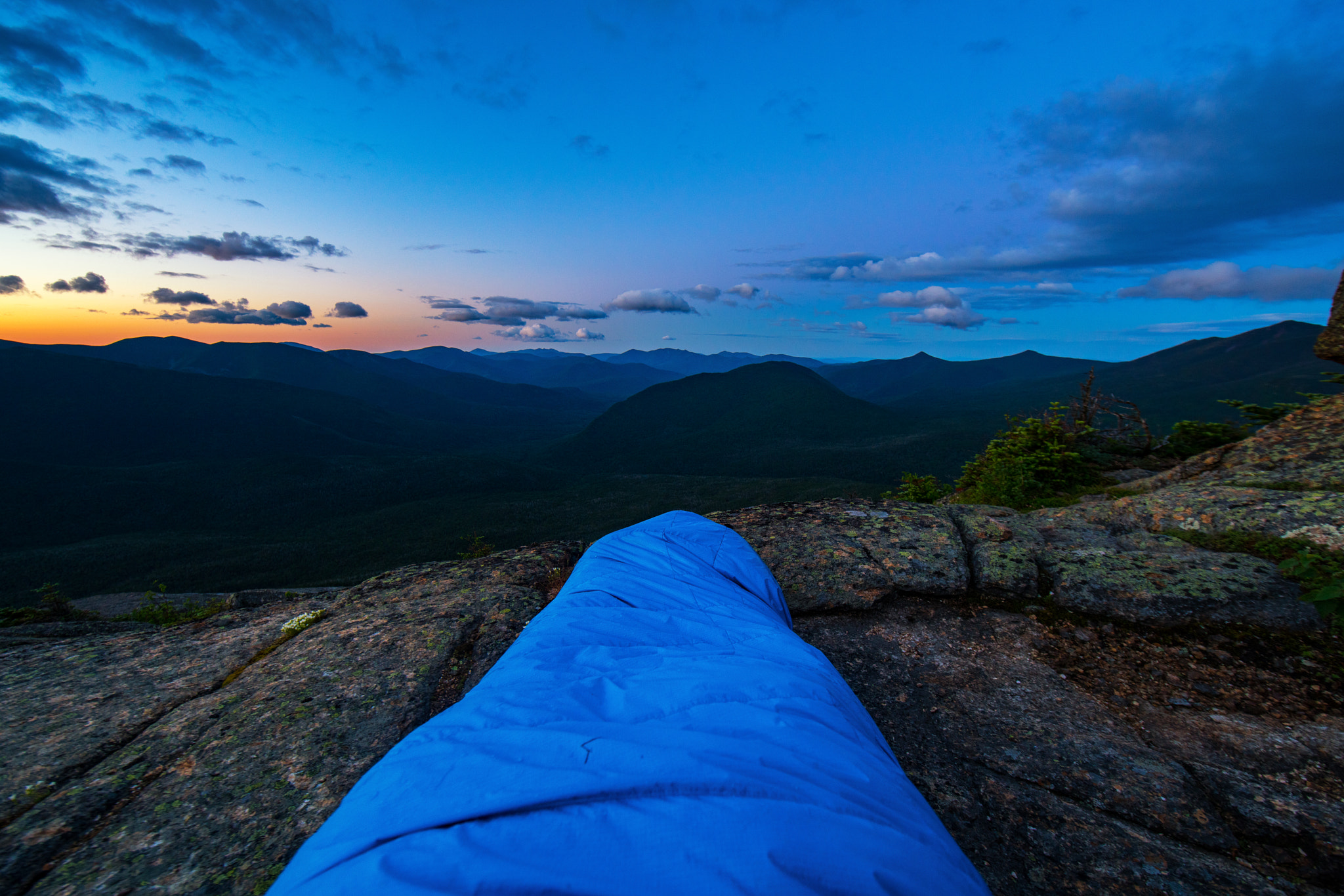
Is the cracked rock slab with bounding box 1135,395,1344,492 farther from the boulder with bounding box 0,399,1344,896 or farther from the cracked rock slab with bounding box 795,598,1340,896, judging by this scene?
the cracked rock slab with bounding box 795,598,1340,896

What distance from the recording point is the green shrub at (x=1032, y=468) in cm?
852

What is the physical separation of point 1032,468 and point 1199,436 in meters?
3.64

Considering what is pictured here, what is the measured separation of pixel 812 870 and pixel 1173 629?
4564mm

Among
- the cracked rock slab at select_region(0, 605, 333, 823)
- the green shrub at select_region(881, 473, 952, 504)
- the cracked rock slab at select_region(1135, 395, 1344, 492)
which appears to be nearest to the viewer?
the cracked rock slab at select_region(0, 605, 333, 823)

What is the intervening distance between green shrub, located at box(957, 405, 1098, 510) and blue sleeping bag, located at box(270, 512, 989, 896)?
8.05m

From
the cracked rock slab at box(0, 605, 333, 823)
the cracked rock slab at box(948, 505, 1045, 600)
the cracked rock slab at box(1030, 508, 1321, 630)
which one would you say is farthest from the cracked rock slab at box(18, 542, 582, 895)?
the cracked rock slab at box(1030, 508, 1321, 630)

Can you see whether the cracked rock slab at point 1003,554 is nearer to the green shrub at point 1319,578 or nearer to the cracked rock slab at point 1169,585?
the cracked rock slab at point 1169,585

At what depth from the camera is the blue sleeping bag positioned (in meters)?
1.21

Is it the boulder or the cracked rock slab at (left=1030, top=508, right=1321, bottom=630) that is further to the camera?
the cracked rock slab at (left=1030, top=508, right=1321, bottom=630)

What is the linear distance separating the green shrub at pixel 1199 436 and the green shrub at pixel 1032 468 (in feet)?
6.00

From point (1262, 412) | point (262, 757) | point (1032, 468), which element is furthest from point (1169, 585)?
point (1262, 412)

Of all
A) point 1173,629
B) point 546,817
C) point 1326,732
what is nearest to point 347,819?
point 546,817

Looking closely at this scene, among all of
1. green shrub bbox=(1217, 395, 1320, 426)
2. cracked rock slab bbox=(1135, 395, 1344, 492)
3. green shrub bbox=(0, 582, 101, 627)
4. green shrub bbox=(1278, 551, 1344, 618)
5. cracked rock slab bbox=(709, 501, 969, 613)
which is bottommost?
green shrub bbox=(0, 582, 101, 627)

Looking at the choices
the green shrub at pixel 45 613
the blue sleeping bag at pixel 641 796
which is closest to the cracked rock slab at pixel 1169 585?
the blue sleeping bag at pixel 641 796
